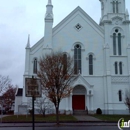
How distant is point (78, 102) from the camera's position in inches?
1704

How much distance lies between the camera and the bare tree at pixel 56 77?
25891mm

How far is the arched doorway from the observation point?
43.1 m

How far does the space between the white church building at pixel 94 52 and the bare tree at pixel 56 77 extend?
1509cm

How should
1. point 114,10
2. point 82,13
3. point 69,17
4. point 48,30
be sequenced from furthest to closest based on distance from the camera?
point 114,10, point 82,13, point 69,17, point 48,30

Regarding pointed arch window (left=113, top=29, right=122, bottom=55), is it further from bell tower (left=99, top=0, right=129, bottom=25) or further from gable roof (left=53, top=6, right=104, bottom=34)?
bell tower (left=99, top=0, right=129, bottom=25)

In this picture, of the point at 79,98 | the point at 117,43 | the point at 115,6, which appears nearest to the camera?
the point at 79,98

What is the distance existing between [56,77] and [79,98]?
60.5 feet

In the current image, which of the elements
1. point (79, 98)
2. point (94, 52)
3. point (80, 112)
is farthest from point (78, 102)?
point (94, 52)

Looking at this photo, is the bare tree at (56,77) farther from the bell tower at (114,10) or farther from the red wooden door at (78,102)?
the bell tower at (114,10)

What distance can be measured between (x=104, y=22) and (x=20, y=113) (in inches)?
892

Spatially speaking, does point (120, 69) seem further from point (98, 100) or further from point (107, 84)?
point (98, 100)

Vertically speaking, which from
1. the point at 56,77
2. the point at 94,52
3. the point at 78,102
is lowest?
the point at 78,102

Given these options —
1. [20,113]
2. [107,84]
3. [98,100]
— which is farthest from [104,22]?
[20,113]

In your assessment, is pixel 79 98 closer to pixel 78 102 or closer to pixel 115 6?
pixel 78 102
